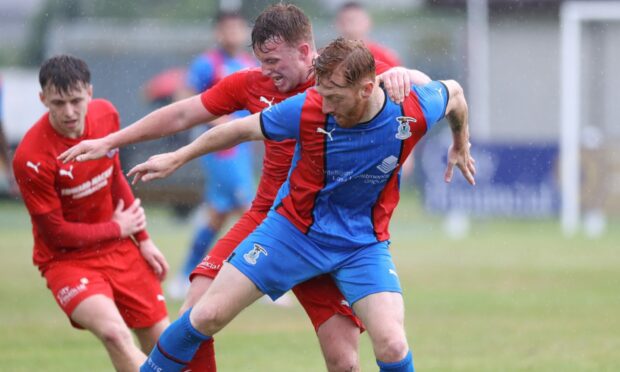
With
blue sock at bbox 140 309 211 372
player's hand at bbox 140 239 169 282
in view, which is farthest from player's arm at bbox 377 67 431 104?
player's hand at bbox 140 239 169 282

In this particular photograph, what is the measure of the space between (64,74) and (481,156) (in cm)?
1267

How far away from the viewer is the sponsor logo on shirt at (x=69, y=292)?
20.2 feet

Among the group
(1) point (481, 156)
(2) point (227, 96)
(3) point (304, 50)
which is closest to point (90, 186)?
(2) point (227, 96)

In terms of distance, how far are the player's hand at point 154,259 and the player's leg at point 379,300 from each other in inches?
53.7

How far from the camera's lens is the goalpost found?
18.1 metres

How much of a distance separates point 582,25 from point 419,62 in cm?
465

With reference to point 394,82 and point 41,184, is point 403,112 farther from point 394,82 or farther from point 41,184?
point 41,184

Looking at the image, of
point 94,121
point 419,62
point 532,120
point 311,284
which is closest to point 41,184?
point 94,121

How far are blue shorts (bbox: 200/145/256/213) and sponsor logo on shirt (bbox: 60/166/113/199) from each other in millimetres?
4206

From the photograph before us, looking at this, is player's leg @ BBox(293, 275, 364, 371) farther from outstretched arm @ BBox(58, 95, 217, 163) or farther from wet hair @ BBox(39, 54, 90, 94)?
wet hair @ BBox(39, 54, 90, 94)

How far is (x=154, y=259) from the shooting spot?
659cm

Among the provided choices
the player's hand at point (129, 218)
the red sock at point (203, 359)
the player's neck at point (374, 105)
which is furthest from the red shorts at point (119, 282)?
the player's neck at point (374, 105)

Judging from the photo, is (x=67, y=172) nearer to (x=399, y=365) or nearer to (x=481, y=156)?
(x=399, y=365)

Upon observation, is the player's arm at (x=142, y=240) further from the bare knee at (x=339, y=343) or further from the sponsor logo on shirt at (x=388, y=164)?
the sponsor logo on shirt at (x=388, y=164)
